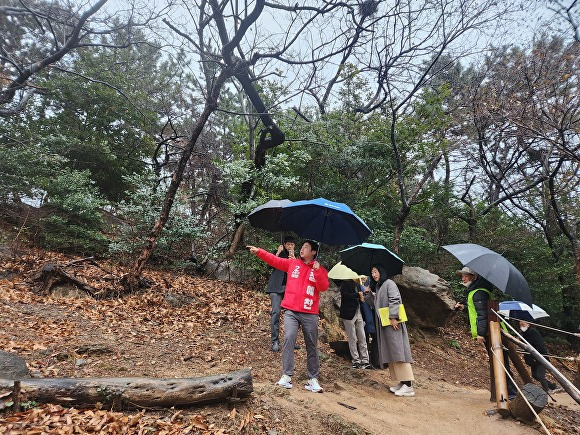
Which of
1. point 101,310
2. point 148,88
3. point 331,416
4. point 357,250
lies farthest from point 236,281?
point 148,88

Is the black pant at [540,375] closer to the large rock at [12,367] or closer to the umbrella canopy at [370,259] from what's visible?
the umbrella canopy at [370,259]

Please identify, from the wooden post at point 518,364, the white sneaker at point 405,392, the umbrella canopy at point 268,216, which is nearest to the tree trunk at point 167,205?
the umbrella canopy at point 268,216

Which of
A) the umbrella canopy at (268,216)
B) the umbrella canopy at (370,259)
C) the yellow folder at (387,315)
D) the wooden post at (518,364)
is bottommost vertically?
the wooden post at (518,364)

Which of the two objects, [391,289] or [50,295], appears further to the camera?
[50,295]

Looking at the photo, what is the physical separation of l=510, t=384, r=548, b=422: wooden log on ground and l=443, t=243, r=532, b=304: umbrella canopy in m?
0.98

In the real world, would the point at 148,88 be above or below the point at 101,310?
above

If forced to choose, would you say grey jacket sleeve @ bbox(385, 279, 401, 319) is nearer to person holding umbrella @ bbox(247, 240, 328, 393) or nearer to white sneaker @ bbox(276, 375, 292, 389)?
person holding umbrella @ bbox(247, 240, 328, 393)

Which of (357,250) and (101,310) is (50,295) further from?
(357,250)

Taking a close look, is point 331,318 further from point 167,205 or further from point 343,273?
point 167,205

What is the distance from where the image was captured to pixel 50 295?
7.69 metres

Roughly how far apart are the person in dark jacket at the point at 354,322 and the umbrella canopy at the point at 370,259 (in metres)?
0.34

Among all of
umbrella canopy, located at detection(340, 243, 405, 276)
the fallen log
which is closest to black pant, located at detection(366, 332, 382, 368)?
umbrella canopy, located at detection(340, 243, 405, 276)

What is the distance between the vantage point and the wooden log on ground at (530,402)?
371 cm

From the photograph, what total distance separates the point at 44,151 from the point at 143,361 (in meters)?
9.07
